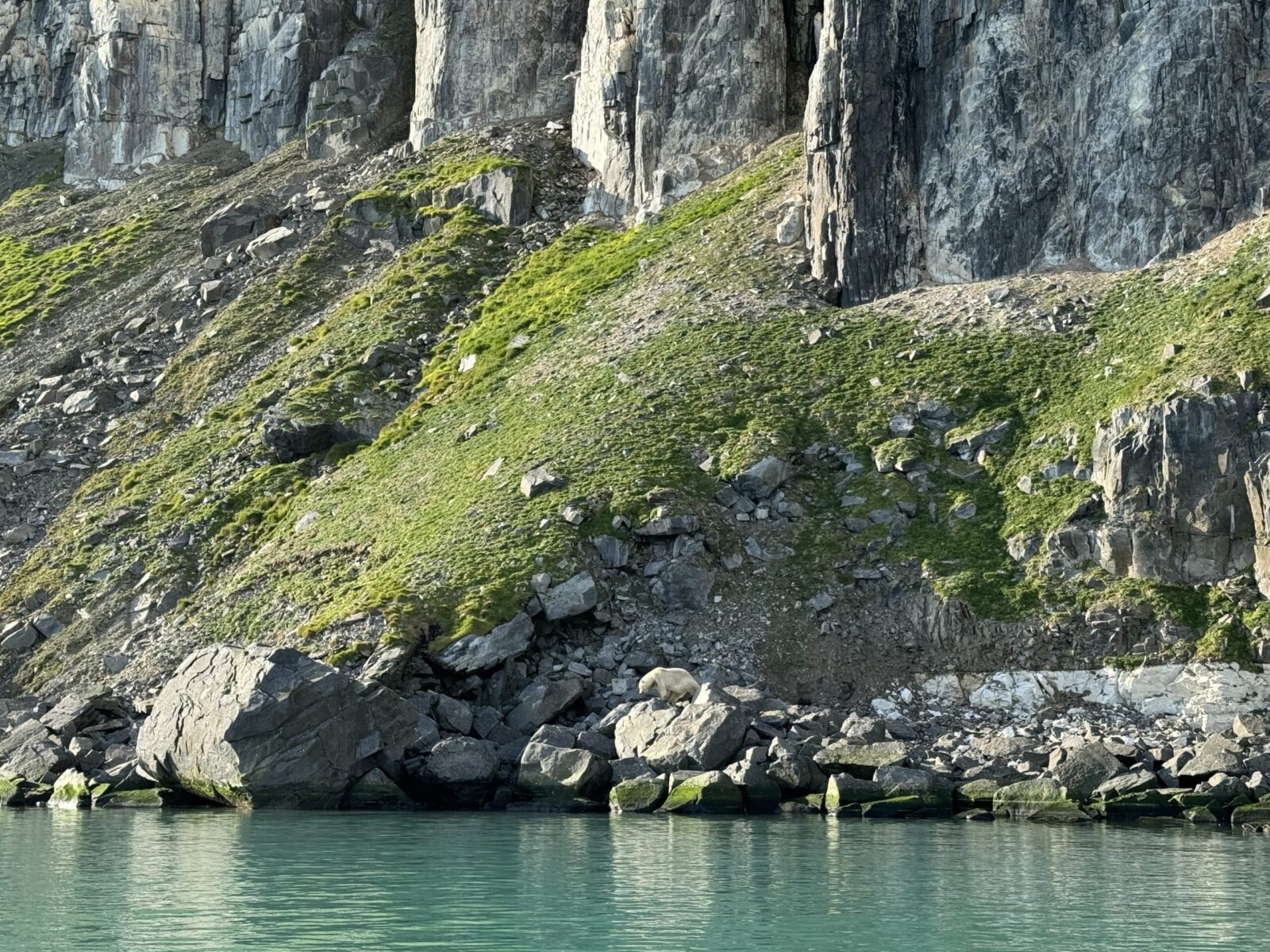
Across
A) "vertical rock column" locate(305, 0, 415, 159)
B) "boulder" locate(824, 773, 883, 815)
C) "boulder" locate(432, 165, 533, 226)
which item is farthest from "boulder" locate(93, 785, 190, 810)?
"vertical rock column" locate(305, 0, 415, 159)

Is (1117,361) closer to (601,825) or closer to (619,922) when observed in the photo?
(601,825)

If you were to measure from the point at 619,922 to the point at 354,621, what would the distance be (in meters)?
25.7

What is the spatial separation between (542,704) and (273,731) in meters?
7.83

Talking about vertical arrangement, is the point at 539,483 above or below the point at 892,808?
above

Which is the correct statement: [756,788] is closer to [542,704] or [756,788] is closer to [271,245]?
[542,704]

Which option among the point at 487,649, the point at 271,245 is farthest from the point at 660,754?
the point at 271,245

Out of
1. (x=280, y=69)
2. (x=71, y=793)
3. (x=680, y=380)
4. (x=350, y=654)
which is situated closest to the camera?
(x=71, y=793)

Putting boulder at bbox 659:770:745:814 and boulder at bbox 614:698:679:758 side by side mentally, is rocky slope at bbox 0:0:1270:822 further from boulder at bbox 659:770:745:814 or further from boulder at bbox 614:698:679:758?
boulder at bbox 659:770:745:814

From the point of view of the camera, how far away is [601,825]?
3741 centimetres

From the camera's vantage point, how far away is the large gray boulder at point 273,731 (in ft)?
134

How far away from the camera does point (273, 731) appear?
4088cm

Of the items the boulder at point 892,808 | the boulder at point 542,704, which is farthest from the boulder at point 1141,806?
the boulder at point 542,704

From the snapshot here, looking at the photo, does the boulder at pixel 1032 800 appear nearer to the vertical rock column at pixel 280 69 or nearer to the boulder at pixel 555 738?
the boulder at pixel 555 738

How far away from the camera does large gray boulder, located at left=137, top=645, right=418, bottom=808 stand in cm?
4075
